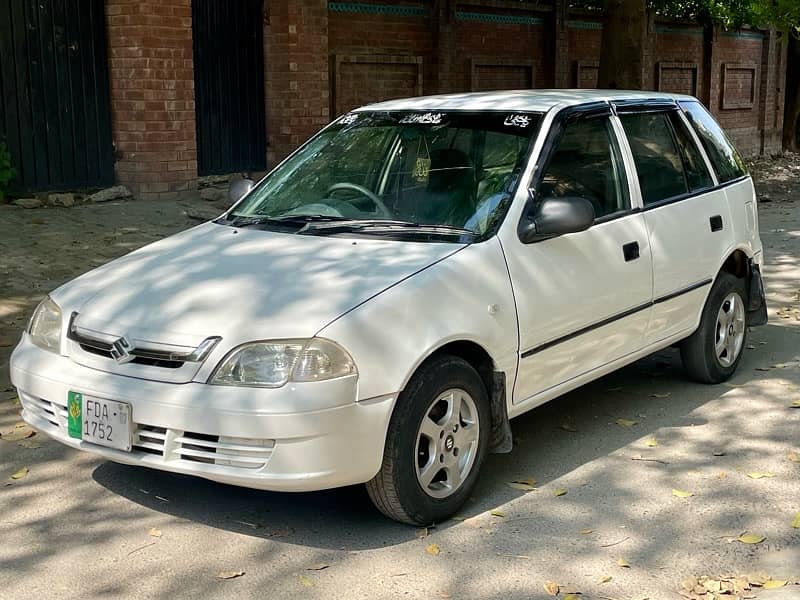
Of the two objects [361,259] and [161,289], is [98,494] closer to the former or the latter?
[161,289]

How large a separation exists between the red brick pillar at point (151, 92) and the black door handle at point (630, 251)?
23.4 ft

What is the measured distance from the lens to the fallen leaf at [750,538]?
453cm

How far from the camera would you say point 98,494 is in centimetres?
504

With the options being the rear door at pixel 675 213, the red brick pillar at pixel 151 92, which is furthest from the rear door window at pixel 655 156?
the red brick pillar at pixel 151 92

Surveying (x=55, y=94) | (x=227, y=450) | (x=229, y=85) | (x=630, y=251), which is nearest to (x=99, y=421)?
(x=227, y=450)

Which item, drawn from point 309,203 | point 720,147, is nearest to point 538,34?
point 720,147

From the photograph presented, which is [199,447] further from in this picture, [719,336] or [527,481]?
[719,336]

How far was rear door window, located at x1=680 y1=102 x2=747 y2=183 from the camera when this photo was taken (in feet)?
22.3

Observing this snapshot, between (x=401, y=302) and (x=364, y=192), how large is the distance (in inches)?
51.1

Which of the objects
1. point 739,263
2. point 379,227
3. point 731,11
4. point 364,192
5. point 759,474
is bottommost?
point 759,474

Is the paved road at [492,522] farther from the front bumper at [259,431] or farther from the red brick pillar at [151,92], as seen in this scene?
the red brick pillar at [151,92]

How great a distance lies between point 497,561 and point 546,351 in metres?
1.17

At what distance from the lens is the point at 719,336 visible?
6.79 m

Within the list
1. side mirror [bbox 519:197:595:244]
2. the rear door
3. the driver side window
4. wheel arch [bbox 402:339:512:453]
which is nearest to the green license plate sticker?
wheel arch [bbox 402:339:512:453]
